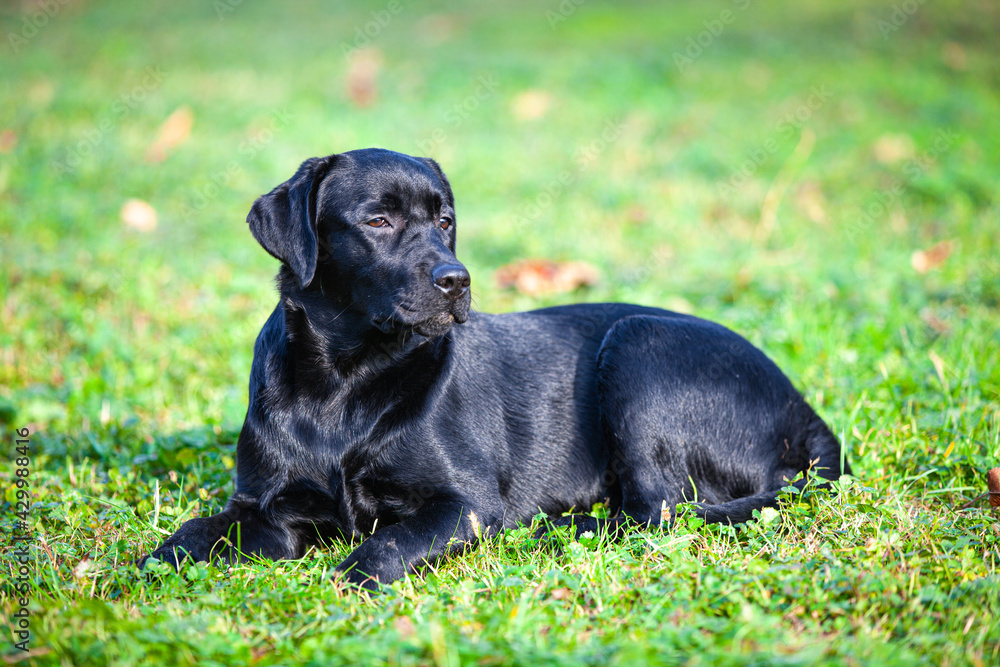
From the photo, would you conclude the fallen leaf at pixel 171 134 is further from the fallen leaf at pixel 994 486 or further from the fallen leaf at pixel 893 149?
the fallen leaf at pixel 994 486

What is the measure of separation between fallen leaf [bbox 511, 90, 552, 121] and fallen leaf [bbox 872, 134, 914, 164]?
5.13 m

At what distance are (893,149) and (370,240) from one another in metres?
9.49

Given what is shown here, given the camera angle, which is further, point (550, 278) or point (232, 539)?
point (550, 278)

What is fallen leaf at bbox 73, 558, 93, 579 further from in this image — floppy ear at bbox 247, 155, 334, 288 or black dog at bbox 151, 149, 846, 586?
floppy ear at bbox 247, 155, 334, 288

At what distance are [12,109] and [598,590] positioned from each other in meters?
11.3

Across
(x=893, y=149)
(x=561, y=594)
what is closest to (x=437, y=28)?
(x=893, y=149)

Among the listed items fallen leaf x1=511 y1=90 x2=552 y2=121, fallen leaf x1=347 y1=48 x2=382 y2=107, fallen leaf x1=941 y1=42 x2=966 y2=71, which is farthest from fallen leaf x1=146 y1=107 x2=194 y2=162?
fallen leaf x1=941 y1=42 x2=966 y2=71

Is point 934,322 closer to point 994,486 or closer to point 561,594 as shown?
point 994,486

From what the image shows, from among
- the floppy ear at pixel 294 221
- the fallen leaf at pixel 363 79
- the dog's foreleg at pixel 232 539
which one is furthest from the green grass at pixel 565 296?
the floppy ear at pixel 294 221

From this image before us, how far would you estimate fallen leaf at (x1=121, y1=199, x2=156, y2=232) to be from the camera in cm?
796

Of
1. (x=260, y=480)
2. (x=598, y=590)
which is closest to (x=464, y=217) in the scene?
(x=260, y=480)

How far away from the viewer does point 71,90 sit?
11.7 m

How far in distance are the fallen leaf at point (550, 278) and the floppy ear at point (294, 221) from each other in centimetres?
323

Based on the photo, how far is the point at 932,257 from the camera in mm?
7035
